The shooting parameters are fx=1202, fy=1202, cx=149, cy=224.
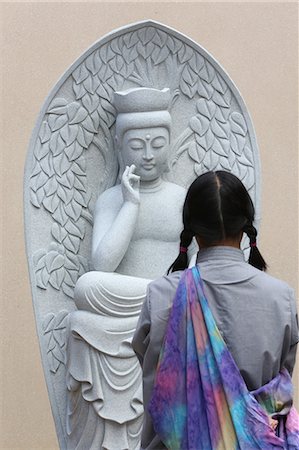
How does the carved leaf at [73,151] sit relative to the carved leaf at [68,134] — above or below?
below

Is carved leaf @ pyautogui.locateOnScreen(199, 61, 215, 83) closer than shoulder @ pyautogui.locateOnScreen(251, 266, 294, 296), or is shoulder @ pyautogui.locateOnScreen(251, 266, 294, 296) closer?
shoulder @ pyautogui.locateOnScreen(251, 266, 294, 296)

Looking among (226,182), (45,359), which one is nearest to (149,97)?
(45,359)

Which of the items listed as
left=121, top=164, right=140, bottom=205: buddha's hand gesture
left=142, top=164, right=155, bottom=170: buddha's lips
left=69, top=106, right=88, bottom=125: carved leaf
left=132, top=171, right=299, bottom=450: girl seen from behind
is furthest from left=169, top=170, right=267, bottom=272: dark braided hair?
left=69, top=106, right=88, bottom=125: carved leaf

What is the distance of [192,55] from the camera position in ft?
16.5

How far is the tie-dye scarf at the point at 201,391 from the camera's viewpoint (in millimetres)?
2625

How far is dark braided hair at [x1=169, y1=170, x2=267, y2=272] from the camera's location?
107 inches

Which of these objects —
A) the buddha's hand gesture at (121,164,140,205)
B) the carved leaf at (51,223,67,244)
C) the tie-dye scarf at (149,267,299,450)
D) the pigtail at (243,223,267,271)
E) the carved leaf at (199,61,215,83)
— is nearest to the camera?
the tie-dye scarf at (149,267,299,450)

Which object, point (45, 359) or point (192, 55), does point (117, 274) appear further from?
point (192, 55)

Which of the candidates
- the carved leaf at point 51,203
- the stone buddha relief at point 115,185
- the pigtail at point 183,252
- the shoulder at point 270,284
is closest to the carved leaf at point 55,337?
the stone buddha relief at point 115,185

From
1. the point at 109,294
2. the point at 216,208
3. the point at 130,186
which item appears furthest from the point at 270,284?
the point at 130,186

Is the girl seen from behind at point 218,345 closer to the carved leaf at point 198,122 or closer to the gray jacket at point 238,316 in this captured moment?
the gray jacket at point 238,316

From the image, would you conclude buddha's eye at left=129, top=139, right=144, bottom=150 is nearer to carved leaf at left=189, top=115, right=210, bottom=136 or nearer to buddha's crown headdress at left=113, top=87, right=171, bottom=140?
buddha's crown headdress at left=113, top=87, right=171, bottom=140

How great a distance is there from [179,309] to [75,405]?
7.30 ft

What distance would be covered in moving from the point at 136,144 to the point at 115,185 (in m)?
0.27
